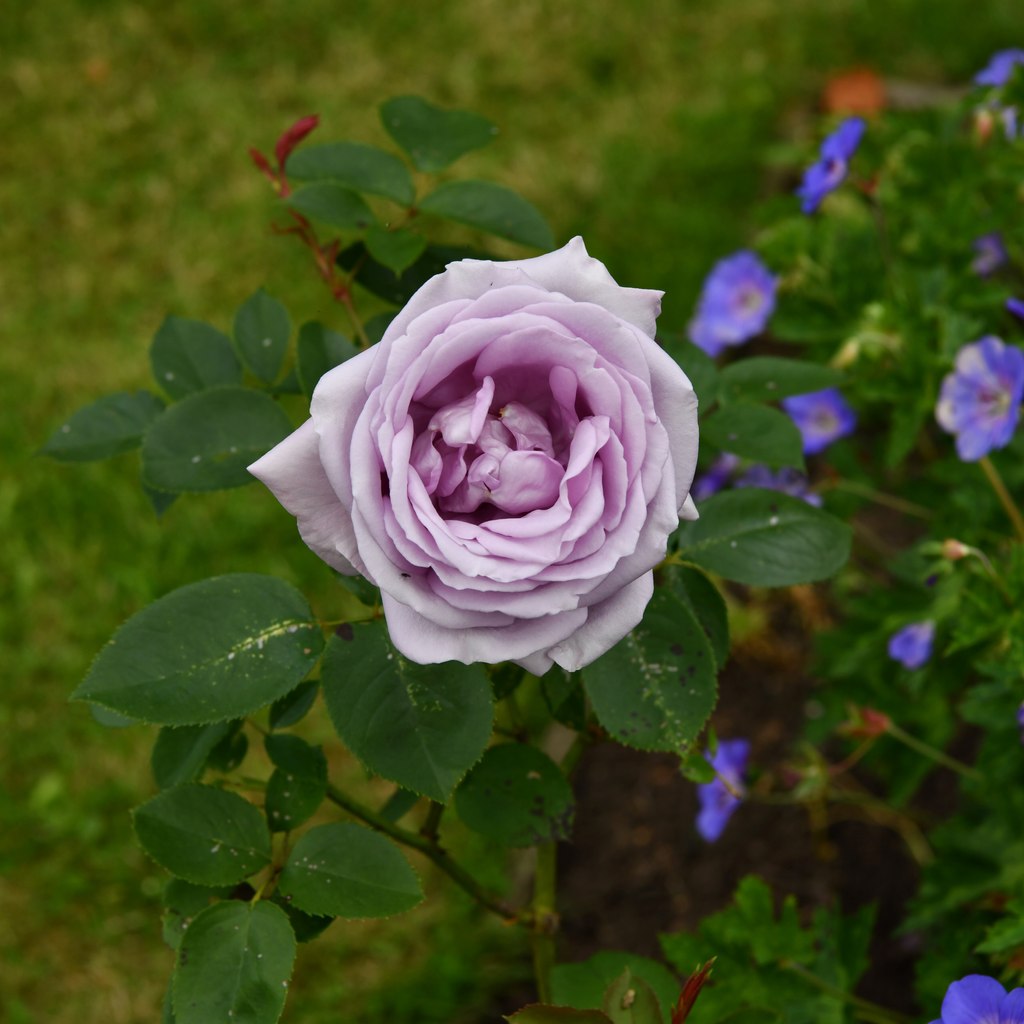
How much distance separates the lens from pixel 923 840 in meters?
2.26

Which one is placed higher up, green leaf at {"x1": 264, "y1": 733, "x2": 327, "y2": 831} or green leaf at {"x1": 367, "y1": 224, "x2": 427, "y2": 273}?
green leaf at {"x1": 367, "y1": 224, "x2": 427, "y2": 273}

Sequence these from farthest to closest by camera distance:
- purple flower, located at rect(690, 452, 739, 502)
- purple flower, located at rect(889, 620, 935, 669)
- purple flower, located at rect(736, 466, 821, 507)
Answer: purple flower, located at rect(690, 452, 739, 502), purple flower, located at rect(736, 466, 821, 507), purple flower, located at rect(889, 620, 935, 669)

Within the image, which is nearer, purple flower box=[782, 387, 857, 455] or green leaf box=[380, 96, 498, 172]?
green leaf box=[380, 96, 498, 172]

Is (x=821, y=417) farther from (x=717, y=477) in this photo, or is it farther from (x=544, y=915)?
(x=544, y=915)

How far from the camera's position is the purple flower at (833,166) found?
5.83ft

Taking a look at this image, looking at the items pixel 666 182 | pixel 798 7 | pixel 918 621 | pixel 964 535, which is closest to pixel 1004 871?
pixel 918 621

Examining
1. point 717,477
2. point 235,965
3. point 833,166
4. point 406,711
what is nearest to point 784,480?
point 717,477

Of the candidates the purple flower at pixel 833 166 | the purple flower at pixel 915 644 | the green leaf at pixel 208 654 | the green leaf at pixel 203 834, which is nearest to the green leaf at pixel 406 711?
the green leaf at pixel 208 654

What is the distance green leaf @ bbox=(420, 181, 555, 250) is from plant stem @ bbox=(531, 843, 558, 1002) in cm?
62

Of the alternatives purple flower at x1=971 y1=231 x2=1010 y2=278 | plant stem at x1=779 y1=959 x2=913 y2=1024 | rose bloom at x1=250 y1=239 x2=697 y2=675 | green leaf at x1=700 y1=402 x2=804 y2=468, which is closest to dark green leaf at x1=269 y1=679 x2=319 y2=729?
rose bloom at x1=250 y1=239 x2=697 y2=675

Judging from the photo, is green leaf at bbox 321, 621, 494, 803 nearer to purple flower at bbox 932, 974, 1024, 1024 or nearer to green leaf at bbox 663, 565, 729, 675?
green leaf at bbox 663, 565, 729, 675

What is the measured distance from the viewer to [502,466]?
86cm

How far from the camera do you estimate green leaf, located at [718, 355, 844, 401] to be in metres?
1.35

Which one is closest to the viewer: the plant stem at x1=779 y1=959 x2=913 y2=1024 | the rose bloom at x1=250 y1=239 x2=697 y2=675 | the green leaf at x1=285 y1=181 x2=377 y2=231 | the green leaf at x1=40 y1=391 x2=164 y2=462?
the rose bloom at x1=250 y1=239 x2=697 y2=675
